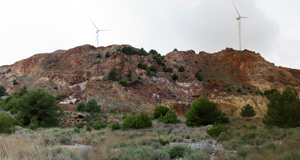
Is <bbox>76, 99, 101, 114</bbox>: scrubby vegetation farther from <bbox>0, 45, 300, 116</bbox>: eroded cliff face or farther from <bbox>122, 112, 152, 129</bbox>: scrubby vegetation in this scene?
<bbox>122, 112, 152, 129</bbox>: scrubby vegetation

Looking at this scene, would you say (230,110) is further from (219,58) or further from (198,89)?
(219,58)

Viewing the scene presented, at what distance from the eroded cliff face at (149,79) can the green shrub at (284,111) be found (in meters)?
22.7

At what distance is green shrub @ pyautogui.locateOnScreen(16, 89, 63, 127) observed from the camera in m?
20.8

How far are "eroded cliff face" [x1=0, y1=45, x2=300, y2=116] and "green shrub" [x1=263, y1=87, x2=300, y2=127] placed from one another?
2270 centimetres

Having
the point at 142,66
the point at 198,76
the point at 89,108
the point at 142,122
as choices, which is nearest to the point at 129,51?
the point at 142,66

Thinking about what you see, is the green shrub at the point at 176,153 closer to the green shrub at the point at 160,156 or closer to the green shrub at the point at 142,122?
the green shrub at the point at 160,156

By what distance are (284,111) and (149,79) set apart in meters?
32.9

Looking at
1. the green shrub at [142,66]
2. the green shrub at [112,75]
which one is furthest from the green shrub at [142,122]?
the green shrub at [142,66]

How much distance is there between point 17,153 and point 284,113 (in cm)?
1692

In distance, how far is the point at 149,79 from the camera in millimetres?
46531

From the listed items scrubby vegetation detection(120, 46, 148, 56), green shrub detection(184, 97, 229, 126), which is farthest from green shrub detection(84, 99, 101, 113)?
scrubby vegetation detection(120, 46, 148, 56)

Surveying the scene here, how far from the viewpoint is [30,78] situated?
49031mm

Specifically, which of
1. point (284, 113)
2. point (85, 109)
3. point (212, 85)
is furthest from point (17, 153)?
point (212, 85)

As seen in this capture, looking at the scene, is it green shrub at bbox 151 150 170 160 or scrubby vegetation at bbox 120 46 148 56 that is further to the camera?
scrubby vegetation at bbox 120 46 148 56
